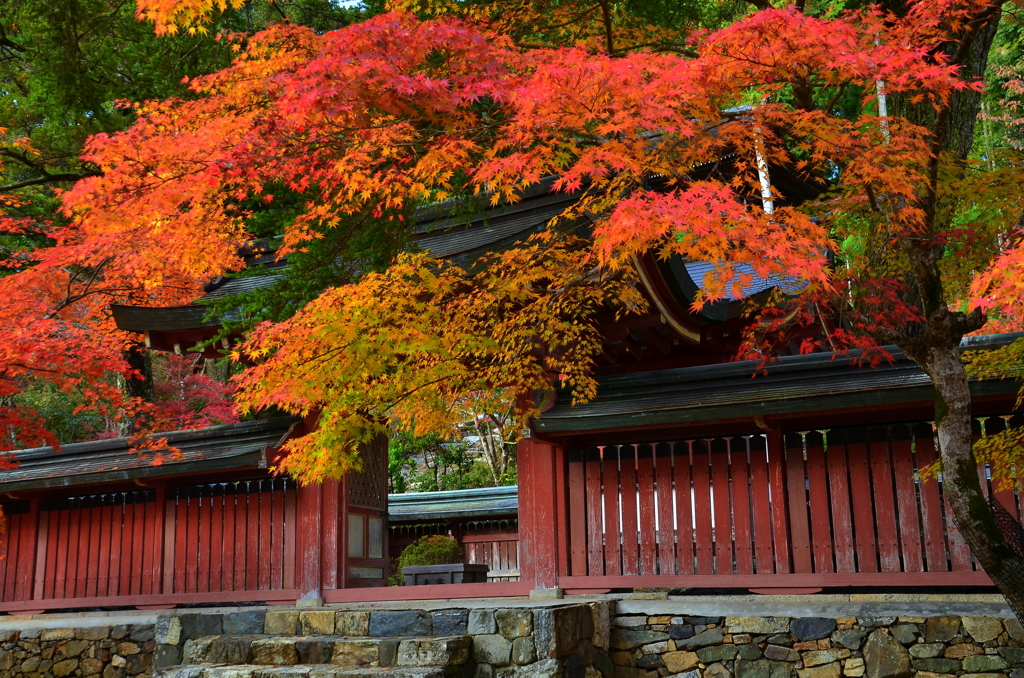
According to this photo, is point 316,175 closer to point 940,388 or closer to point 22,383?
point 940,388

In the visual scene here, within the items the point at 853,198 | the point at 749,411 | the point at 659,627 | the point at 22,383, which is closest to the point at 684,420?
the point at 749,411

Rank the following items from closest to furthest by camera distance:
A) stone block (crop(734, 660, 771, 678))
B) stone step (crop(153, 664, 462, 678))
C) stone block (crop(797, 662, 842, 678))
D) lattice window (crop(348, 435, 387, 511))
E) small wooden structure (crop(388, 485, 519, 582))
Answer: stone step (crop(153, 664, 462, 678)) → stone block (crop(797, 662, 842, 678)) → stone block (crop(734, 660, 771, 678)) → lattice window (crop(348, 435, 387, 511)) → small wooden structure (crop(388, 485, 519, 582))

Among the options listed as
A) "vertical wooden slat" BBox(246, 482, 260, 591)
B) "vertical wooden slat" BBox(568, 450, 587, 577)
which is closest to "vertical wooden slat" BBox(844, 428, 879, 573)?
"vertical wooden slat" BBox(568, 450, 587, 577)

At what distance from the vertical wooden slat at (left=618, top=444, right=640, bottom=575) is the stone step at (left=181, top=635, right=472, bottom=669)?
7.45 feet

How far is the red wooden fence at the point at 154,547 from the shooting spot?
428 inches

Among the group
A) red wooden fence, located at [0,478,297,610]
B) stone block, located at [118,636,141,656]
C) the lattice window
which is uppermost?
the lattice window

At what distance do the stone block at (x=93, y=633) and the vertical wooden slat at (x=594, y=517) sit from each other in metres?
5.70

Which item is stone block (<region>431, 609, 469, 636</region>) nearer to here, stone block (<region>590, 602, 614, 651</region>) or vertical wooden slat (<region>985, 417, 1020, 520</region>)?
stone block (<region>590, 602, 614, 651</region>)

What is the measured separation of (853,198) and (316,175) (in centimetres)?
538

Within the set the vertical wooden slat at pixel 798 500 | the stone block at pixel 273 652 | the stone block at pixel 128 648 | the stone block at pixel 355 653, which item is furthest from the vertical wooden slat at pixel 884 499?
the stone block at pixel 128 648

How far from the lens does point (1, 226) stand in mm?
15812

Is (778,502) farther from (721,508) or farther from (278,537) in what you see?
(278,537)

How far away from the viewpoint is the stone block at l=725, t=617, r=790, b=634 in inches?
308

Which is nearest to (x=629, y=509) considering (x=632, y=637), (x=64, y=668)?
(x=632, y=637)
